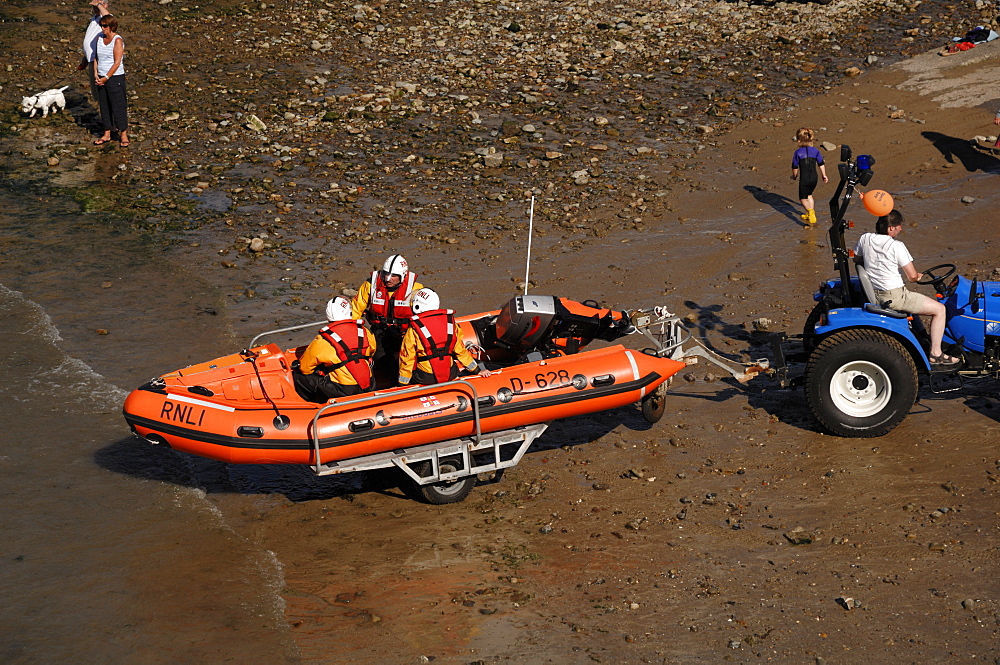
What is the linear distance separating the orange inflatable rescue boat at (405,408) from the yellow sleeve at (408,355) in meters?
0.19

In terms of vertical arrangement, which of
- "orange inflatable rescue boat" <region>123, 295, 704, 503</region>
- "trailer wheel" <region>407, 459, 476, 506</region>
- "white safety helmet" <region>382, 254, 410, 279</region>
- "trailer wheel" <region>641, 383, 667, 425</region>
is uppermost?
"white safety helmet" <region>382, 254, 410, 279</region>

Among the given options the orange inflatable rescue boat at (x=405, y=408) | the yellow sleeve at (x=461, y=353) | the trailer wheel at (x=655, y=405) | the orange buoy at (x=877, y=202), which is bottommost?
the trailer wheel at (x=655, y=405)

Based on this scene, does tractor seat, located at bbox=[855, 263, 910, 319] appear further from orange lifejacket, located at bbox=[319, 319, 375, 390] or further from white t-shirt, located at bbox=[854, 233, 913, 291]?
orange lifejacket, located at bbox=[319, 319, 375, 390]

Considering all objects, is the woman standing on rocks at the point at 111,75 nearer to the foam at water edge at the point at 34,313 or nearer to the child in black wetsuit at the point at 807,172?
the foam at water edge at the point at 34,313

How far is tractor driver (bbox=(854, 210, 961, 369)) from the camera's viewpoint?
7.61 m

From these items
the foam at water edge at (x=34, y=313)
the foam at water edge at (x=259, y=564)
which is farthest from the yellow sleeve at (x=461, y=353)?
the foam at water edge at (x=34, y=313)

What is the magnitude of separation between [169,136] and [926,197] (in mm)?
10920

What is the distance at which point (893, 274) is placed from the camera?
7668 mm

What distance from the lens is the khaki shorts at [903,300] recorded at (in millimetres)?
7695

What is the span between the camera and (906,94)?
1511 centimetres

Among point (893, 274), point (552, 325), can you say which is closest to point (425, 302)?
point (552, 325)

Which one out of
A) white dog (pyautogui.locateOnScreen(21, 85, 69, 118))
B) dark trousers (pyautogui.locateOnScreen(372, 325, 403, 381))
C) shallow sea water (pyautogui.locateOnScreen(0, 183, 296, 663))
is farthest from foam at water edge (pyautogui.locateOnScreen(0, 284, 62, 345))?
white dog (pyautogui.locateOnScreen(21, 85, 69, 118))

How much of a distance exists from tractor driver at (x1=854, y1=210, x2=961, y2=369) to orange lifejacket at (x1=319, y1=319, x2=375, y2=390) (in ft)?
12.8

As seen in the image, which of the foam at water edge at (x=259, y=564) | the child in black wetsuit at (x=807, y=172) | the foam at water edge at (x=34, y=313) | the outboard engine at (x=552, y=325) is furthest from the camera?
the child in black wetsuit at (x=807, y=172)
